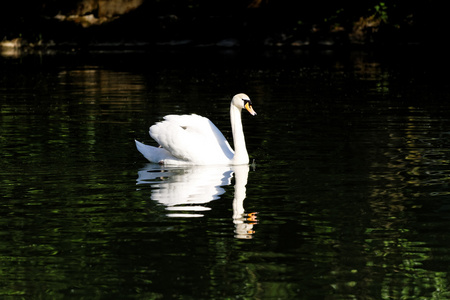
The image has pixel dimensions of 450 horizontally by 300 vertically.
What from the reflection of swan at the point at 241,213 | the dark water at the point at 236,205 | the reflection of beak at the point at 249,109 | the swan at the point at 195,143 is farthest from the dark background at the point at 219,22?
the reflection of swan at the point at 241,213

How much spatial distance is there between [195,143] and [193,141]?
2.2 inches

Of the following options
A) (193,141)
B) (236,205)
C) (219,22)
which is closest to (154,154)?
(193,141)

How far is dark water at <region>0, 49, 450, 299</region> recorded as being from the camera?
9117 millimetres

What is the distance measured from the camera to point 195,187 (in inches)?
554

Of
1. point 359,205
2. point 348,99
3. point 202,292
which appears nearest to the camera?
point 202,292

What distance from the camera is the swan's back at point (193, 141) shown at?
15.9m

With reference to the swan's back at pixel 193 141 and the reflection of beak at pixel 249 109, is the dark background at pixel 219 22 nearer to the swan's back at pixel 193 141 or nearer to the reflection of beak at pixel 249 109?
the reflection of beak at pixel 249 109

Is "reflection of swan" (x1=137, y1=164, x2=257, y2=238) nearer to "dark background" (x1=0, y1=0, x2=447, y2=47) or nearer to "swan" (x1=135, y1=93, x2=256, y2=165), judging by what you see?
"swan" (x1=135, y1=93, x2=256, y2=165)

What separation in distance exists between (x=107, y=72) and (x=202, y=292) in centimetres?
3372

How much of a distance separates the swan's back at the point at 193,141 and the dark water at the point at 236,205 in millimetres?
311

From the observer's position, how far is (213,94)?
30.6 m

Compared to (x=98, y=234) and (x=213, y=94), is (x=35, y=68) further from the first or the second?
(x=98, y=234)

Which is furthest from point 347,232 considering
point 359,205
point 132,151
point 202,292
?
point 132,151

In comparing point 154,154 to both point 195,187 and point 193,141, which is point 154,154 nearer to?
point 193,141
